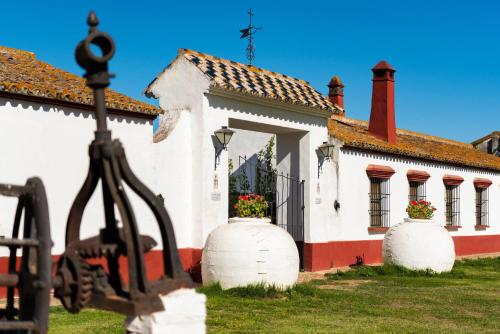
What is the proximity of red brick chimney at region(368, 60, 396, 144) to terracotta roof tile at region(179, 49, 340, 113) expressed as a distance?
4.38 metres

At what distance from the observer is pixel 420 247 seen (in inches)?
536

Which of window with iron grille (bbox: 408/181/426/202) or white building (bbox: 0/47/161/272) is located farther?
window with iron grille (bbox: 408/181/426/202)

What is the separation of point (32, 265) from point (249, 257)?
691 centimetres

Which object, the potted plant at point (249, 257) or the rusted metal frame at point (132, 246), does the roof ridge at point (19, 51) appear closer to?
the potted plant at point (249, 257)

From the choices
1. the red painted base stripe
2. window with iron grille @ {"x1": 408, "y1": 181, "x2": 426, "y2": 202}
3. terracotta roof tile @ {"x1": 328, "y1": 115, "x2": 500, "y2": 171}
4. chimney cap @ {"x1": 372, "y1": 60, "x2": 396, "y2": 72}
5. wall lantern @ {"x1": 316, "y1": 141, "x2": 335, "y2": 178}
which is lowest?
the red painted base stripe

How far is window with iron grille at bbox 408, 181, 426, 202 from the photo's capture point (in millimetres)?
18562

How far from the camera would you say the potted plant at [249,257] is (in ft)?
32.6

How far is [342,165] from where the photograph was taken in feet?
51.6

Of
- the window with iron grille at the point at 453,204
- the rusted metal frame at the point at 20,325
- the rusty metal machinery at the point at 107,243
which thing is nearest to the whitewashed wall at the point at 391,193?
the window with iron grille at the point at 453,204

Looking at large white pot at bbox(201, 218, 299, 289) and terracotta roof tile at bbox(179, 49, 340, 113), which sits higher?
Answer: terracotta roof tile at bbox(179, 49, 340, 113)

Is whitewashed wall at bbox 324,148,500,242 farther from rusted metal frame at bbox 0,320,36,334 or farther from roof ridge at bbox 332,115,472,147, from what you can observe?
rusted metal frame at bbox 0,320,36,334

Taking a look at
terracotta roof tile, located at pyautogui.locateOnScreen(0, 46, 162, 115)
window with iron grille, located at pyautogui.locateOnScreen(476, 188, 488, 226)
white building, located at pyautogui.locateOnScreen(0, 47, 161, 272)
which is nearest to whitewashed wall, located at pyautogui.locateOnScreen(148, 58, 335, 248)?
white building, located at pyautogui.locateOnScreen(0, 47, 161, 272)

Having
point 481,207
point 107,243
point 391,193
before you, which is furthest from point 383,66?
point 107,243

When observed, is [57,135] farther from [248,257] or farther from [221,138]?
[248,257]
